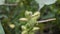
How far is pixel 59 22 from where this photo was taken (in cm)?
108

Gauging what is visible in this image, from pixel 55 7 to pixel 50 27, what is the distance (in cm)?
16

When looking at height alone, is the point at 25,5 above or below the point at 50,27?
above

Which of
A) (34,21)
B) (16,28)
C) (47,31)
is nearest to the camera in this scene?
(34,21)

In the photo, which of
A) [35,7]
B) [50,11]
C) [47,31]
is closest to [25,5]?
[35,7]

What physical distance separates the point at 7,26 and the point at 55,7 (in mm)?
370

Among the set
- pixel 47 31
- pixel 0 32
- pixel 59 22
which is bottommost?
pixel 47 31

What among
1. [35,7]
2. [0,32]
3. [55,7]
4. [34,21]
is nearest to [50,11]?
[55,7]

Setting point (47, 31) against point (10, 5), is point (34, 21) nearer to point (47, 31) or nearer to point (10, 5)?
point (10, 5)

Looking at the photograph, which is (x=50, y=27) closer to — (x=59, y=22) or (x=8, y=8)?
(x=59, y=22)

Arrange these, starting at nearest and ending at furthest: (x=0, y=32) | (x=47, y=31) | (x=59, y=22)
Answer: (x=0, y=32) → (x=59, y=22) → (x=47, y=31)

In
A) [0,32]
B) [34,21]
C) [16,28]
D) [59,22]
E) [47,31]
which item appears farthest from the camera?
[47,31]

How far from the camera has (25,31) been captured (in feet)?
2.41

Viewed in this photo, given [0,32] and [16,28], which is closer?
[0,32]

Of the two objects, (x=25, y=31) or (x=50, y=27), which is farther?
(x=50, y=27)
